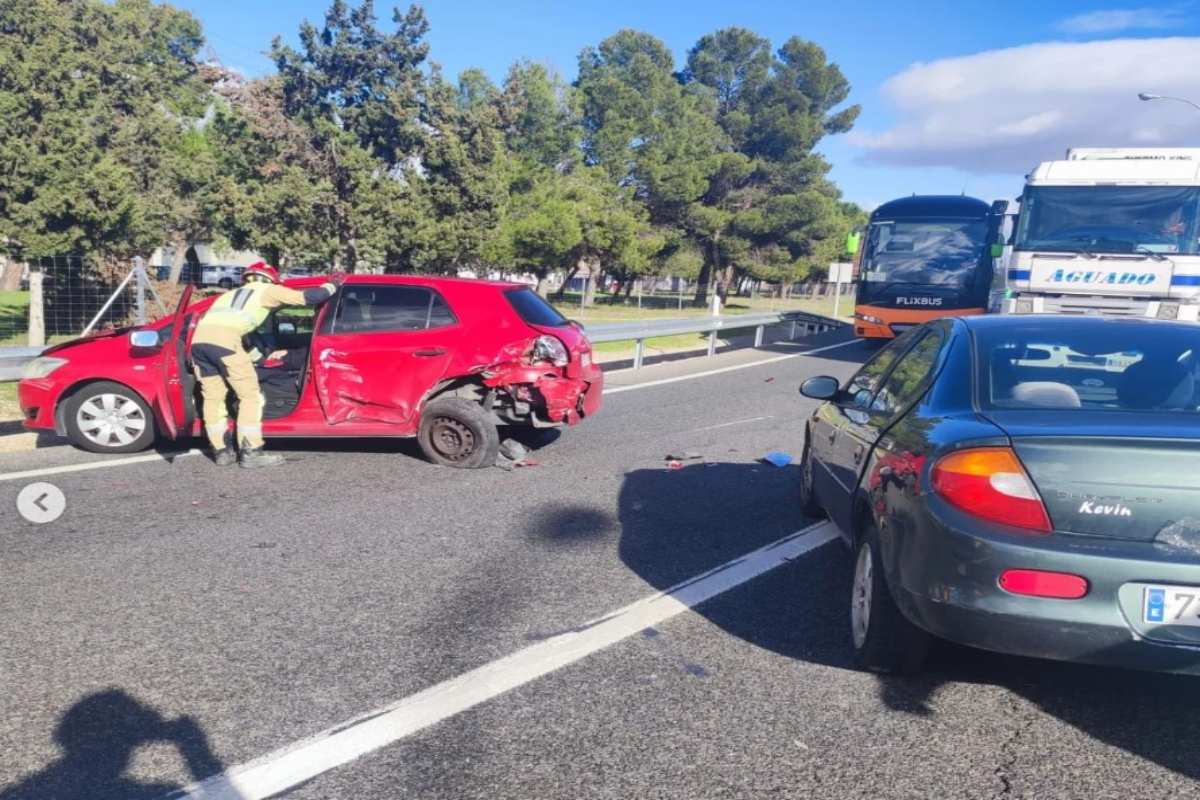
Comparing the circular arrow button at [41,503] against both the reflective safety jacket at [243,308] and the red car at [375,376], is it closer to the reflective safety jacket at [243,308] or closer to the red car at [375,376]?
the red car at [375,376]

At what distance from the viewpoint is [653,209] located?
46750 millimetres

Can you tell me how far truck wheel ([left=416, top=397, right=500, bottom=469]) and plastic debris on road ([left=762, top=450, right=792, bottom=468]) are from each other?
7.62 ft

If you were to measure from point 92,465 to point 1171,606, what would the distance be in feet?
22.9

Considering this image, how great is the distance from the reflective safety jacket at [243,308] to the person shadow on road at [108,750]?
160 inches

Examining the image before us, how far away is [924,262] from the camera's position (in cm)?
1945

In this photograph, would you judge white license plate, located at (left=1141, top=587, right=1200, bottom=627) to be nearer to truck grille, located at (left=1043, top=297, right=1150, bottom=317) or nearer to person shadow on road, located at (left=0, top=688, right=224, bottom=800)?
person shadow on road, located at (left=0, top=688, right=224, bottom=800)

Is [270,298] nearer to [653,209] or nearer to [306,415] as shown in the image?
[306,415]

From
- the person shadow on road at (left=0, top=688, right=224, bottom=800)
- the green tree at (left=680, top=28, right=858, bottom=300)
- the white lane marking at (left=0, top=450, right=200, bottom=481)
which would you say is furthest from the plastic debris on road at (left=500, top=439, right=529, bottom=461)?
the green tree at (left=680, top=28, right=858, bottom=300)

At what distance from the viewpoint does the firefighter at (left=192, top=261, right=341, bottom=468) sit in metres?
6.96

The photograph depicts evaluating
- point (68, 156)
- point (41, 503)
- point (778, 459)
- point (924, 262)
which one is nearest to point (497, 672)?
point (41, 503)

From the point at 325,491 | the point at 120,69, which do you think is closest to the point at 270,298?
the point at 325,491

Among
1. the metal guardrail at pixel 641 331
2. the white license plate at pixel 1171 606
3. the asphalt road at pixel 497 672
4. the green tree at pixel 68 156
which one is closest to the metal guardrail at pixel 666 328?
the metal guardrail at pixel 641 331

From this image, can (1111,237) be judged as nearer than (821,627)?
No

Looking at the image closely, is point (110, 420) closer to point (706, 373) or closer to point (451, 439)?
point (451, 439)
